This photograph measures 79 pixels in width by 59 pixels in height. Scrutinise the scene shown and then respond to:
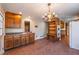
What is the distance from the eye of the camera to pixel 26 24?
3.83m

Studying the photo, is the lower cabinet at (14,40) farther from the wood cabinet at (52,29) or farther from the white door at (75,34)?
the white door at (75,34)

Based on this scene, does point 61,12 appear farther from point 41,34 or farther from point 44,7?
point 41,34

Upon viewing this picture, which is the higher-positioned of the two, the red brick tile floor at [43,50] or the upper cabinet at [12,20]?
the upper cabinet at [12,20]

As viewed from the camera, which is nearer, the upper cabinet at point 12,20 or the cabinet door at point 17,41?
the upper cabinet at point 12,20

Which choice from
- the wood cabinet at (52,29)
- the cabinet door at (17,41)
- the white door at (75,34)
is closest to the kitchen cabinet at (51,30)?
the wood cabinet at (52,29)

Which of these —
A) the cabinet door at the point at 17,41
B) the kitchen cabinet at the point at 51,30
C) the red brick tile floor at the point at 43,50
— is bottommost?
the red brick tile floor at the point at 43,50

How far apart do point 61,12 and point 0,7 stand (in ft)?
5.46

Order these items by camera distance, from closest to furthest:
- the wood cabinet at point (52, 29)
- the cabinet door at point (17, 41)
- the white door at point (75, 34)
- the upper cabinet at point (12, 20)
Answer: the upper cabinet at point (12, 20) → the wood cabinet at point (52, 29) → the white door at point (75, 34) → the cabinet door at point (17, 41)

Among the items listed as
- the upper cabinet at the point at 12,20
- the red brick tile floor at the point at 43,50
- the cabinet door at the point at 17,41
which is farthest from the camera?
the cabinet door at the point at 17,41

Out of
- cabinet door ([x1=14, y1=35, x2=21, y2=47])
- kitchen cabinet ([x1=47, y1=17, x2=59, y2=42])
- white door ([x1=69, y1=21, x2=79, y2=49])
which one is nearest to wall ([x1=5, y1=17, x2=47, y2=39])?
kitchen cabinet ([x1=47, y1=17, x2=59, y2=42])

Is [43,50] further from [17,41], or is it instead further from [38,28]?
[17,41]

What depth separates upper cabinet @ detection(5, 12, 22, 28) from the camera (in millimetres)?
3456

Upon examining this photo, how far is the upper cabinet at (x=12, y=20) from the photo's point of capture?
3456mm

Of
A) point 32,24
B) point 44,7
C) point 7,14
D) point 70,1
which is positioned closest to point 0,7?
point 7,14
